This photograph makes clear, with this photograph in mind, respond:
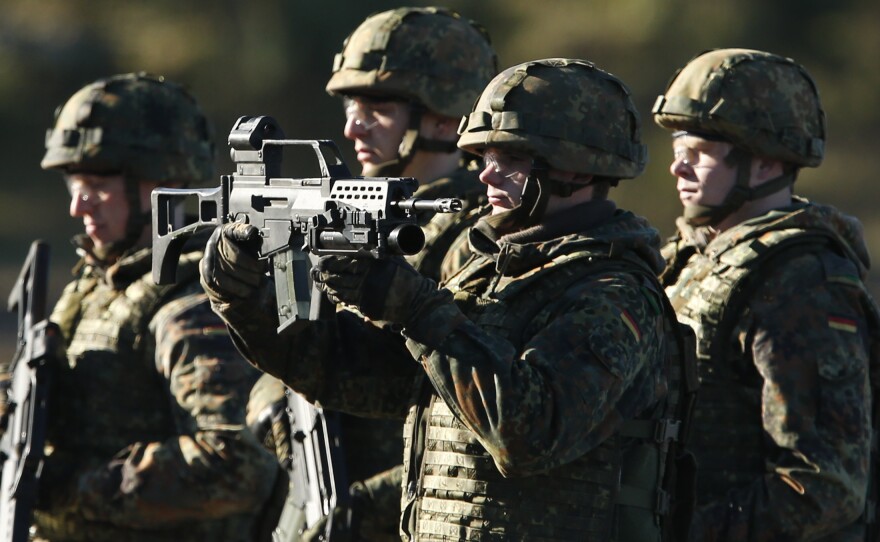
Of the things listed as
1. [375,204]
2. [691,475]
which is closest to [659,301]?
[691,475]

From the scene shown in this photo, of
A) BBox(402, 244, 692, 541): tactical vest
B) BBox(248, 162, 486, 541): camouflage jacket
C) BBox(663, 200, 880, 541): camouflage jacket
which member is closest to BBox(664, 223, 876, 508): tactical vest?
BBox(663, 200, 880, 541): camouflage jacket

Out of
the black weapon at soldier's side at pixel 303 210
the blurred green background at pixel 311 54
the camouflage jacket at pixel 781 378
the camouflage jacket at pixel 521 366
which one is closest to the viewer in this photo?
the black weapon at soldier's side at pixel 303 210

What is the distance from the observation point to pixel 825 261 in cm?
644

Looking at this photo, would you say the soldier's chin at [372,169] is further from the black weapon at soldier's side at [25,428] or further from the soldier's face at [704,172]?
the black weapon at soldier's side at [25,428]

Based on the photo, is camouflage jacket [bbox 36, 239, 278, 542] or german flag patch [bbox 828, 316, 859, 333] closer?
german flag patch [bbox 828, 316, 859, 333]

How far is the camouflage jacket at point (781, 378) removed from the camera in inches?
241

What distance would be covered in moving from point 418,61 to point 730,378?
2175 millimetres

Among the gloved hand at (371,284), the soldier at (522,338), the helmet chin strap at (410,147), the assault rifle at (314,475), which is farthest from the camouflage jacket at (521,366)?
the helmet chin strap at (410,147)

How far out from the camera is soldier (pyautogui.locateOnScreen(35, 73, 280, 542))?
6840mm

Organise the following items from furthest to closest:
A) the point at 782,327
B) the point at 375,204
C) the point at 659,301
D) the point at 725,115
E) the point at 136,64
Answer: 1. the point at 136,64
2. the point at 725,115
3. the point at 782,327
4. the point at 659,301
5. the point at 375,204

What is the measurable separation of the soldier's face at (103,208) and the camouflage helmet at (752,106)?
2.38 metres

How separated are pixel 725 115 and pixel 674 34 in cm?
1542

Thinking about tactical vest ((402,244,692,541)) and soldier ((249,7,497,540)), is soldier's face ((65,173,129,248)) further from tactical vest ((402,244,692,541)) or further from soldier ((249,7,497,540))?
tactical vest ((402,244,692,541))

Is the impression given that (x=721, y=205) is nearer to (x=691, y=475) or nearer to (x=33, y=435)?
(x=691, y=475)
